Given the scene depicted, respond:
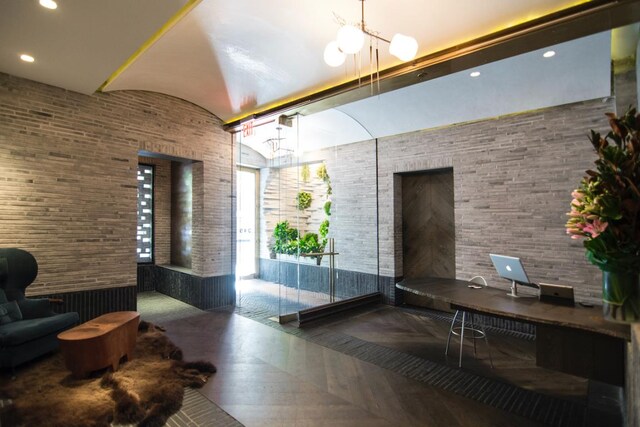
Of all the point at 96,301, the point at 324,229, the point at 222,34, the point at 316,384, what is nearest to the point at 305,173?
the point at 324,229

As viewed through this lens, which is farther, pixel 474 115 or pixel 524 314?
pixel 474 115

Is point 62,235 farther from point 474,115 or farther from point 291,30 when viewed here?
point 474,115

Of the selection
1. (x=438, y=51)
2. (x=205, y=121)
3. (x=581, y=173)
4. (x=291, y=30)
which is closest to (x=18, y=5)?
(x=291, y=30)

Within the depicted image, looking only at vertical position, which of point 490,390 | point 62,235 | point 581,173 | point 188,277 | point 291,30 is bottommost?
point 490,390

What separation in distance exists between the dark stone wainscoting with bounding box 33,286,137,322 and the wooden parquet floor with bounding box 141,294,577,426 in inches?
28.6

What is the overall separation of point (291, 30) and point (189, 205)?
15.8 feet

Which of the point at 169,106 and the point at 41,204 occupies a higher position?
the point at 169,106

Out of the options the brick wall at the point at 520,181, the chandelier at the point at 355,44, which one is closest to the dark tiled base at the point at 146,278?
the brick wall at the point at 520,181

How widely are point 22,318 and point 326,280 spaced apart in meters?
4.58

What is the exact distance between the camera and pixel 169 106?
5430mm

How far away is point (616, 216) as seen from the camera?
189cm

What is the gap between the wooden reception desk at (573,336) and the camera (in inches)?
88.0

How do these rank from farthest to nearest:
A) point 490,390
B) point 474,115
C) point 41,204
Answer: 1. point 474,115
2. point 41,204
3. point 490,390

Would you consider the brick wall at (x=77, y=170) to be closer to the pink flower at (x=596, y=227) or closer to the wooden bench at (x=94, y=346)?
the wooden bench at (x=94, y=346)
